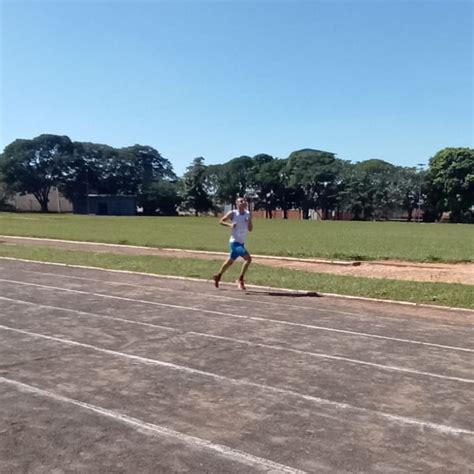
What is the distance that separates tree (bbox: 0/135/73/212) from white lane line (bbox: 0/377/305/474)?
10769 cm

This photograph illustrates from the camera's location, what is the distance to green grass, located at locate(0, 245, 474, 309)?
11805 mm

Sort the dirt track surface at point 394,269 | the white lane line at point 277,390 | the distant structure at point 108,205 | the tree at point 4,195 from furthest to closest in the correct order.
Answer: the distant structure at point 108,205, the tree at point 4,195, the dirt track surface at point 394,269, the white lane line at point 277,390

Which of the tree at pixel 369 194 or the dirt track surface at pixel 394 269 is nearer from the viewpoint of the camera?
the dirt track surface at pixel 394 269

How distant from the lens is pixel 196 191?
11069 cm

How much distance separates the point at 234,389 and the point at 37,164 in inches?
4364

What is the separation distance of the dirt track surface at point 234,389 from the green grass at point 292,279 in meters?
1.29

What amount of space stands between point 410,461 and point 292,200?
103 m

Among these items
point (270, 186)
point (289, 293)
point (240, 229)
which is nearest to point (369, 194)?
point (270, 186)

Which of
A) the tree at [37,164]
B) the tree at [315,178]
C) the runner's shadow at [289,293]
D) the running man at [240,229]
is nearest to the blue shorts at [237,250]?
the running man at [240,229]

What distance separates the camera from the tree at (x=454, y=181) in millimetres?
86125

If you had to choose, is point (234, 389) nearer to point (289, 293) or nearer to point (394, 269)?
point (289, 293)

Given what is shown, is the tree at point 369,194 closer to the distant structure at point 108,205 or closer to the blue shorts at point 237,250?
the distant structure at point 108,205

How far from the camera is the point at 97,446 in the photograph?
4.36 meters

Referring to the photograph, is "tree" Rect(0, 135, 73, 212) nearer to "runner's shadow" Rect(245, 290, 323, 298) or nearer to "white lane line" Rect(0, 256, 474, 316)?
"white lane line" Rect(0, 256, 474, 316)
